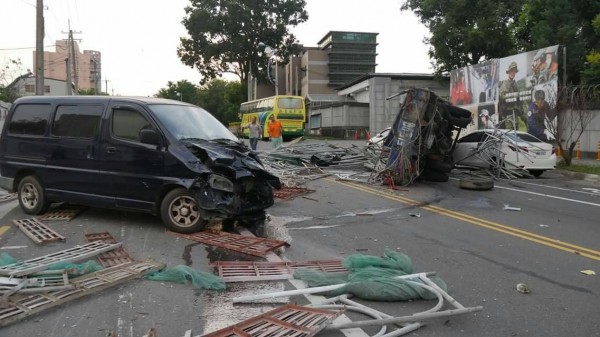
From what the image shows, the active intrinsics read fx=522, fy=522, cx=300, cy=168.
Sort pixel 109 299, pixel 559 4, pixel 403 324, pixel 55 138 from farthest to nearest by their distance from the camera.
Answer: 1. pixel 559 4
2. pixel 55 138
3. pixel 109 299
4. pixel 403 324

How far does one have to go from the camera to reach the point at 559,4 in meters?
23.6

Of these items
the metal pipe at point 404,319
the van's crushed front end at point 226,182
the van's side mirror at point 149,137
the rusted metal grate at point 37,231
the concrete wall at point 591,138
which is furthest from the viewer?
the concrete wall at point 591,138

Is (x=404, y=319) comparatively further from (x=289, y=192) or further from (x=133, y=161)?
(x=289, y=192)

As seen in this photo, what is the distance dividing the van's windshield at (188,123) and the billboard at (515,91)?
12365 millimetres

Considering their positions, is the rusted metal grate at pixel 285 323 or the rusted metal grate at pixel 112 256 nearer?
the rusted metal grate at pixel 285 323

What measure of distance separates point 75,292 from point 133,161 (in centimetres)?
312

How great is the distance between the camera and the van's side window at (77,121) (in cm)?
800

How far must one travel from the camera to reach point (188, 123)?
790cm

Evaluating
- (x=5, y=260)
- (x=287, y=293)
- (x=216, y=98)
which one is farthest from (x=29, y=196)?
(x=216, y=98)

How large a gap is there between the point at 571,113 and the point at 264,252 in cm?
1674

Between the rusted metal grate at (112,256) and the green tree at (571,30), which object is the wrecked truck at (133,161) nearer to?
the rusted metal grate at (112,256)

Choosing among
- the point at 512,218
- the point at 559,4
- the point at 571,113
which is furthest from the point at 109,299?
the point at 559,4

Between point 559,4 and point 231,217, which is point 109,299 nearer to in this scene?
point 231,217

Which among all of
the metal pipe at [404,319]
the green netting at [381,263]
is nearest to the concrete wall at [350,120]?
the green netting at [381,263]
